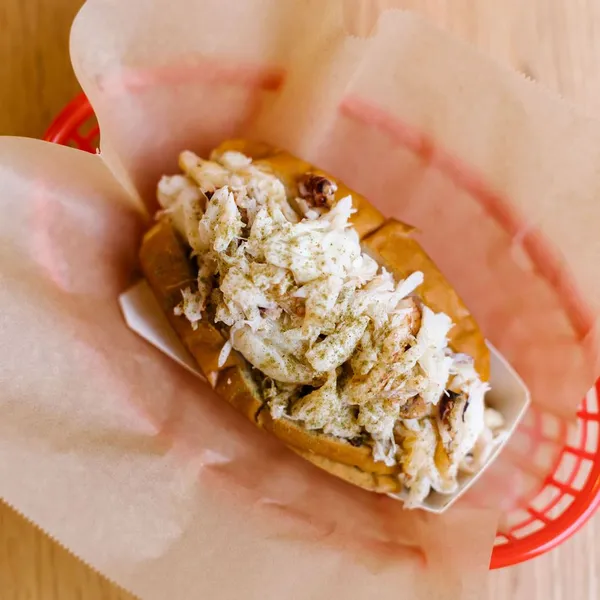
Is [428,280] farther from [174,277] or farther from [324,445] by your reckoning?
[174,277]

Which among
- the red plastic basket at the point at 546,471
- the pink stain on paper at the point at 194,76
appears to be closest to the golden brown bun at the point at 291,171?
the pink stain on paper at the point at 194,76

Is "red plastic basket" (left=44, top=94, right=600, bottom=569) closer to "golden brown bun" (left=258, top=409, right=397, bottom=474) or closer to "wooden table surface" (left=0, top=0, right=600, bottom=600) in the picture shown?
"wooden table surface" (left=0, top=0, right=600, bottom=600)

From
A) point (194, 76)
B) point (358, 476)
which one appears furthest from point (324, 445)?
point (194, 76)

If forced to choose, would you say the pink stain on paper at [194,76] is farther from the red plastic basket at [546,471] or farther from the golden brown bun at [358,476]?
the golden brown bun at [358,476]

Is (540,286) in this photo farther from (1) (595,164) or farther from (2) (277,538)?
(2) (277,538)

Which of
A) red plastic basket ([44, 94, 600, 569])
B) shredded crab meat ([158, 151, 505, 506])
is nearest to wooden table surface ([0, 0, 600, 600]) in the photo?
red plastic basket ([44, 94, 600, 569])

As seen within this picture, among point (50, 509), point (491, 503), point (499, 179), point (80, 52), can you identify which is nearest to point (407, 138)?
point (499, 179)
